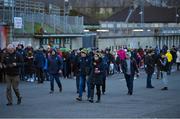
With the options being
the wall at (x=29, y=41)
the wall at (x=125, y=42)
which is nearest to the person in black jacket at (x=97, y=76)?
the wall at (x=29, y=41)

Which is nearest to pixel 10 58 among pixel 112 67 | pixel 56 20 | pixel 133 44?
pixel 112 67

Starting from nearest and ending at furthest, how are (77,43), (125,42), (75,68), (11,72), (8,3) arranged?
(11,72)
(75,68)
(8,3)
(77,43)
(125,42)

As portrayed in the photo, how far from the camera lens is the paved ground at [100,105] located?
55.9 ft

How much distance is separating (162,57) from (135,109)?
31.4ft

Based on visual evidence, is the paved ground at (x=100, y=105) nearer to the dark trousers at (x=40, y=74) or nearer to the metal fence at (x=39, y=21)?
the dark trousers at (x=40, y=74)

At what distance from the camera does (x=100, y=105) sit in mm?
19641

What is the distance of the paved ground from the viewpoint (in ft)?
55.9

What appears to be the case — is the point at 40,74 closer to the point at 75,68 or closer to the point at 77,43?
the point at 75,68

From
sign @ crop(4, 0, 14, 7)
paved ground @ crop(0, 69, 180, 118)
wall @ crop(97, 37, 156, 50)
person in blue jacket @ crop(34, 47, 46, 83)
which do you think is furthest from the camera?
wall @ crop(97, 37, 156, 50)

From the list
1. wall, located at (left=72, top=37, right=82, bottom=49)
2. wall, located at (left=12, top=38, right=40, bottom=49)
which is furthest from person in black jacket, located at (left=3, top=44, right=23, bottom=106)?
wall, located at (left=72, top=37, right=82, bottom=49)

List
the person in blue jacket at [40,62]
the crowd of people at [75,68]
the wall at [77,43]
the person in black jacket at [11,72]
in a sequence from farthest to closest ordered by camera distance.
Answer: the wall at [77,43] < the person in blue jacket at [40,62] < the crowd of people at [75,68] < the person in black jacket at [11,72]

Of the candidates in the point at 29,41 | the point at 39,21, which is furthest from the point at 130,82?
the point at 39,21

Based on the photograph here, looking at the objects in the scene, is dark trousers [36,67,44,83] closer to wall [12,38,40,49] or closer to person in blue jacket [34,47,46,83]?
person in blue jacket [34,47,46,83]

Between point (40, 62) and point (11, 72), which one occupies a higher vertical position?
point (11, 72)
